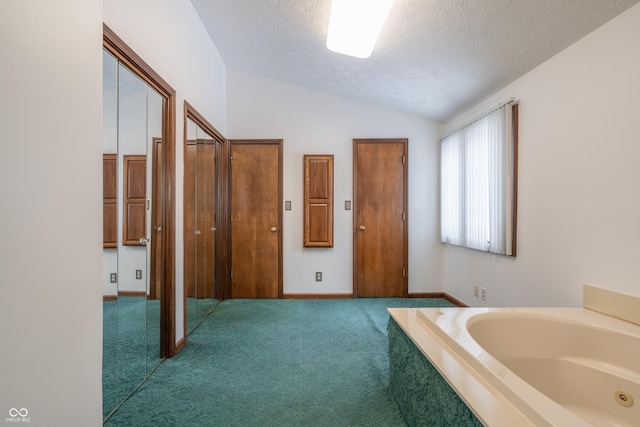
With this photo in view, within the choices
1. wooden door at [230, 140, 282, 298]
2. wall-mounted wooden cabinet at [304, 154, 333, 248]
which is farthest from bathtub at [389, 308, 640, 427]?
wooden door at [230, 140, 282, 298]

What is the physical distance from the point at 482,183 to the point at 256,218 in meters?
2.53

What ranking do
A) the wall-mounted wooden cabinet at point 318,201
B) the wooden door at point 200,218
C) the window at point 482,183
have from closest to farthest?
1. the window at point 482,183
2. the wooden door at point 200,218
3. the wall-mounted wooden cabinet at point 318,201

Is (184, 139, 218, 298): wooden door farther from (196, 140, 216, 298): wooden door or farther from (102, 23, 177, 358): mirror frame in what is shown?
(102, 23, 177, 358): mirror frame

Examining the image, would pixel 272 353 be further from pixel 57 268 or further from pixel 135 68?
pixel 135 68

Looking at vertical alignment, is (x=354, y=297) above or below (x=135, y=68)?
below

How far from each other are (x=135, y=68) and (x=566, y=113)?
270 cm

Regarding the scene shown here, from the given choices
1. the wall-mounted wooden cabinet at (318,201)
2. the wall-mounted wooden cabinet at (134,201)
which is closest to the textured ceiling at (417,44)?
the wall-mounted wooden cabinet at (318,201)

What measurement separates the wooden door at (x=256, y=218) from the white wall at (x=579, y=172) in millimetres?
2445

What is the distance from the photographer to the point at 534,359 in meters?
1.57

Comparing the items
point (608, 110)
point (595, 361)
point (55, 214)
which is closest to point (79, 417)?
point (55, 214)

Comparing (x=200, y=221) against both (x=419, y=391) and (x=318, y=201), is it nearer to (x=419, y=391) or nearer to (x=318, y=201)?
(x=318, y=201)

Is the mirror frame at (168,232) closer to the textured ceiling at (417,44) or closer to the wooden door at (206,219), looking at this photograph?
the wooden door at (206,219)

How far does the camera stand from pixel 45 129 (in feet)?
2.50

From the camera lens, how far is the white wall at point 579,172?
148cm
